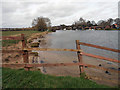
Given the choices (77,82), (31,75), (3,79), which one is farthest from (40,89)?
(3,79)

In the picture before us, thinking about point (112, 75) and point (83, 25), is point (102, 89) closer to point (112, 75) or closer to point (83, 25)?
point (112, 75)

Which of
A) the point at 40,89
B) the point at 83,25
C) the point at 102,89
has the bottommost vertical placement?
the point at 102,89

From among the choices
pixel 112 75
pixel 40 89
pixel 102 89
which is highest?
pixel 40 89

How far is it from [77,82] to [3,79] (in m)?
3.36

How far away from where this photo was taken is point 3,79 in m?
3.96

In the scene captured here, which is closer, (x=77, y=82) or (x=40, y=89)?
(x=40, y=89)

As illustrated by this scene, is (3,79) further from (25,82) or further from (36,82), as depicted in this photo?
(36,82)

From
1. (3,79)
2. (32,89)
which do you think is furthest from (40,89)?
(3,79)

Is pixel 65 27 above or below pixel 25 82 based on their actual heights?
above

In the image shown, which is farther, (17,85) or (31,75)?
(31,75)

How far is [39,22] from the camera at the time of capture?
61.0 metres

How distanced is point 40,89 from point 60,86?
793mm

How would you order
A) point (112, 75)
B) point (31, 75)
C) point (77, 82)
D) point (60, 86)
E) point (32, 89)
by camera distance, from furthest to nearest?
point (112, 75), point (31, 75), point (77, 82), point (60, 86), point (32, 89)

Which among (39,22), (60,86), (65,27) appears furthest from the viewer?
(65,27)
